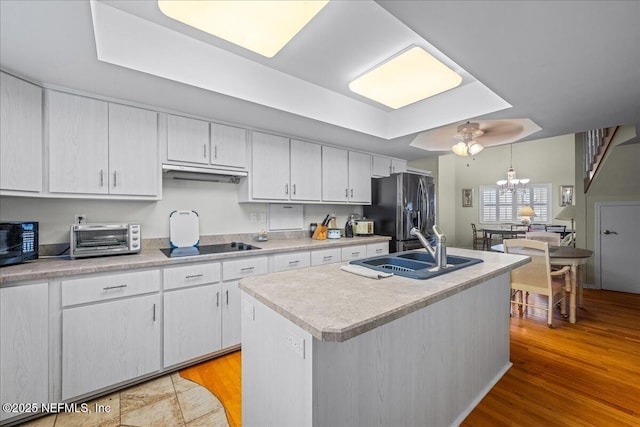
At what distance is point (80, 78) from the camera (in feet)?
6.14

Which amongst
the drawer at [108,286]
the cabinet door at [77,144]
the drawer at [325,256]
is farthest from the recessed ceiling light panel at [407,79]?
the drawer at [108,286]

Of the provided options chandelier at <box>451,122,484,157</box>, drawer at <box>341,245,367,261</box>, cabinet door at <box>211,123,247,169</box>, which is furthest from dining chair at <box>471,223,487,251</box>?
cabinet door at <box>211,123,247,169</box>

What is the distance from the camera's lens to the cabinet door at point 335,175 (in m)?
3.61

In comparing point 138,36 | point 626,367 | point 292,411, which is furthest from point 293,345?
point 626,367

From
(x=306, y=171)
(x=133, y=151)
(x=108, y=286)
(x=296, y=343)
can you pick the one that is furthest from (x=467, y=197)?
(x=108, y=286)

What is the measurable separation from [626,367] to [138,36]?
Result: 14.4ft

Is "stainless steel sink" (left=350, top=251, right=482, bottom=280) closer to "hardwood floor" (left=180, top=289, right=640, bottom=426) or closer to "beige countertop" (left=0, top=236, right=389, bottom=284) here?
"hardwood floor" (left=180, top=289, right=640, bottom=426)

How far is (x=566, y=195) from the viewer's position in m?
7.43

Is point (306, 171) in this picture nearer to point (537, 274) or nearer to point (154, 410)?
point (154, 410)

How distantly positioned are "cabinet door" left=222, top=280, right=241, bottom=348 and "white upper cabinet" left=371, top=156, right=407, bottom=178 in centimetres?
271

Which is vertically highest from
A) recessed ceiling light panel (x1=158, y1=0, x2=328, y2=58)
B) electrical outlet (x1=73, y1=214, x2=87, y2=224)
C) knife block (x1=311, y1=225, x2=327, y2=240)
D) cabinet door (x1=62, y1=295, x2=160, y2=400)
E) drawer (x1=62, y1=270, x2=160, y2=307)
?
recessed ceiling light panel (x1=158, y1=0, x2=328, y2=58)

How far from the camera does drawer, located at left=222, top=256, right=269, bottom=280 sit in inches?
94.2

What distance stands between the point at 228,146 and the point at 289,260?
130 cm

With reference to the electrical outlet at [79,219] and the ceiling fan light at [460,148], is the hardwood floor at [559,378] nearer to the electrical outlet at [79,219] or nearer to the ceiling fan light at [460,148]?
the electrical outlet at [79,219]
